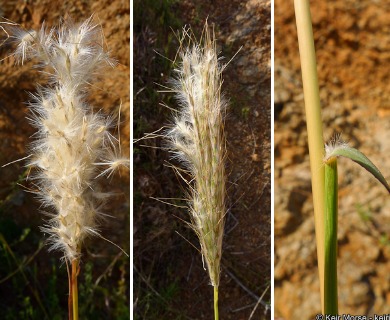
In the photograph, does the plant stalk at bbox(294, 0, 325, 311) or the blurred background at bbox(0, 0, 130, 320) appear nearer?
the plant stalk at bbox(294, 0, 325, 311)

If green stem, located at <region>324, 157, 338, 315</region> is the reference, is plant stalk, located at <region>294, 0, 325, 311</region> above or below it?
above

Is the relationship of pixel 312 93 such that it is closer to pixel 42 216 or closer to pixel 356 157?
pixel 356 157

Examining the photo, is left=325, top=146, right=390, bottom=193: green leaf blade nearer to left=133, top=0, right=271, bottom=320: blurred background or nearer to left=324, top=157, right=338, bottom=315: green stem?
left=324, top=157, right=338, bottom=315: green stem

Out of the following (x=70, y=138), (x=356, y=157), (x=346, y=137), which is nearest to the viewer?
(x=356, y=157)

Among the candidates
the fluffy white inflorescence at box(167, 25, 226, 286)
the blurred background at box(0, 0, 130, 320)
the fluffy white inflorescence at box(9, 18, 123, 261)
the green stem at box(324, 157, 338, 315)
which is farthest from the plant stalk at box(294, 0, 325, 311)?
the blurred background at box(0, 0, 130, 320)

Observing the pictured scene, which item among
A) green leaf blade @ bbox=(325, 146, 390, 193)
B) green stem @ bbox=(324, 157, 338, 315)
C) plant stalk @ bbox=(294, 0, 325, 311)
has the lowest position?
green stem @ bbox=(324, 157, 338, 315)

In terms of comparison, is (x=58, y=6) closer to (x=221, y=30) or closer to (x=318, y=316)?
(x=221, y=30)

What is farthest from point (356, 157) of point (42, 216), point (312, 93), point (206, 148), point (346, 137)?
point (42, 216)

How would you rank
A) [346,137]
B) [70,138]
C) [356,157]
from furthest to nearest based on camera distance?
[346,137], [70,138], [356,157]

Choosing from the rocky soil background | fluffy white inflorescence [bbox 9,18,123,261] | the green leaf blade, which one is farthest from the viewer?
the rocky soil background
